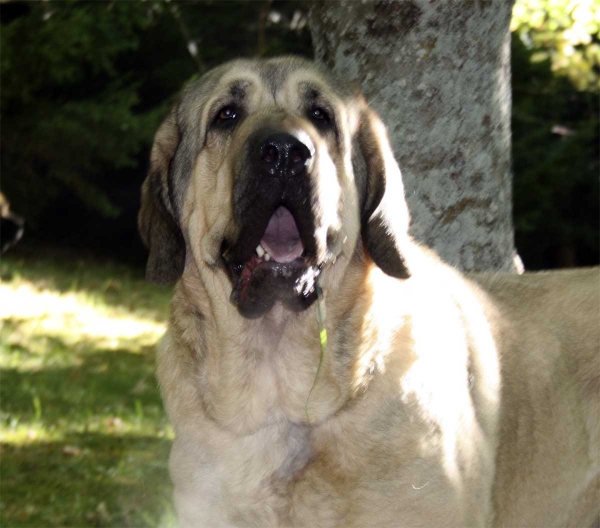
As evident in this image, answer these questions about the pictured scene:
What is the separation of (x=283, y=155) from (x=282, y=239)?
0.38 m

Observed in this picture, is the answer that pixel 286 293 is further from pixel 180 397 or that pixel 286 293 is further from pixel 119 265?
pixel 119 265

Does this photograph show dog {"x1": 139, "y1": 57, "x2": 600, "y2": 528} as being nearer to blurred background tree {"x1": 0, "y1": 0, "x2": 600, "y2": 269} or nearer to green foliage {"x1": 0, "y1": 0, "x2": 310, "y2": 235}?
blurred background tree {"x1": 0, "y1": 0, "x2": 600, "y2": 269}

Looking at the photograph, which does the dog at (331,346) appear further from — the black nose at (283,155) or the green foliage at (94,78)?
the green foliage at (94,78)

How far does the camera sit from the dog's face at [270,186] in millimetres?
3232

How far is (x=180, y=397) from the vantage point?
3.48 m

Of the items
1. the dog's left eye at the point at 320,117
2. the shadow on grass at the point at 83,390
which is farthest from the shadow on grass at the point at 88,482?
the dog's left eye at the point at 320,117

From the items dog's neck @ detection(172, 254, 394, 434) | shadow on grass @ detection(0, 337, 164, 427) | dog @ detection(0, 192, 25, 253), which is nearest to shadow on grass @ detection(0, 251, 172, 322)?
dog @ detection(0, 192, 25, 253)

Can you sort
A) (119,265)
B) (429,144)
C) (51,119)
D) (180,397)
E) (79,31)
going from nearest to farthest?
(180,397), (429,144), (79,31), (51,119), (119,265)

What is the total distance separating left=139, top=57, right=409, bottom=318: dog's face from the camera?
10.6 ft

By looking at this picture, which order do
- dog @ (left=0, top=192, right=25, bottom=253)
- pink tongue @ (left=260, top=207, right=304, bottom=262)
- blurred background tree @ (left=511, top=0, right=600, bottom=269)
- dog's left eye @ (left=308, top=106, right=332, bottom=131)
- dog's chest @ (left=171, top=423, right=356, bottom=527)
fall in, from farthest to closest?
dog @ (left=0, top=192, right=25, bottom=253) → blurred background tree @ (left=511, top=0, right=600, bottom=269) → dog's left eye @ (left=308, top=106, right=332, bottom=131) → pink tongue @ (left=260, top=207, right=304, bottom=262) → dog's chest @ (left=171, top=423, right=356, bottom=527)

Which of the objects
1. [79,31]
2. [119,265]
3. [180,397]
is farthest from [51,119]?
[180,397]

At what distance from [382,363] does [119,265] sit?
844cm

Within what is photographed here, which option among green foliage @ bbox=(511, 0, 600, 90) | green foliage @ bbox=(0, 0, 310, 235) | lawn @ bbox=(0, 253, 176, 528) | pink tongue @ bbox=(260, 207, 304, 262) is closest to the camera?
pink tongue @ bbox=(260, 207, 304, 262)

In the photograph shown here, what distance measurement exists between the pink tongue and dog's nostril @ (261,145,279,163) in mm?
246
